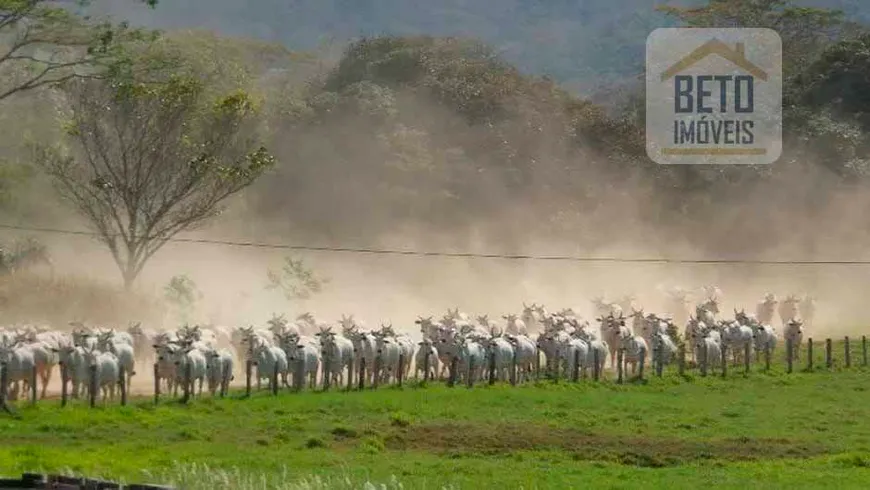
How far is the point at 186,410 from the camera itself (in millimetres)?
29734

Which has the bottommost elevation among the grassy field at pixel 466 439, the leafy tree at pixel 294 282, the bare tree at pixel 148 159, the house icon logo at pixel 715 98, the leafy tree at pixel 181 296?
the grassy field at pixel 466 439

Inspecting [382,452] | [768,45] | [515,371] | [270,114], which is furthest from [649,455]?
[768,45]

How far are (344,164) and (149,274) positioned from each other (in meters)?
24.6

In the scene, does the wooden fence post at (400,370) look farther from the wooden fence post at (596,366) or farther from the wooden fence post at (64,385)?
the wooden fence post at (64,385)

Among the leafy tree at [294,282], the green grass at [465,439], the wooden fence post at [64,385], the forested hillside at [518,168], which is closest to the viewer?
the green grass at [465,439]

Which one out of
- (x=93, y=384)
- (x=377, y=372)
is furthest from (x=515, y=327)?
(x=93, y=384)

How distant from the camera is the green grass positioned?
21.5m

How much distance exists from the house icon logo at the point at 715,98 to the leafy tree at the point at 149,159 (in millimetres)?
42950

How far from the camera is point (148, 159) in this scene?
50.2 metres

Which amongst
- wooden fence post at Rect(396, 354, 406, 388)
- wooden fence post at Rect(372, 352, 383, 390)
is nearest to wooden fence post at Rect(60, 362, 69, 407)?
wooden fence post at Rect(372, 352, 383, 390)

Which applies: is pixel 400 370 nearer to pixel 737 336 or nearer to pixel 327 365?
pixel 327 365

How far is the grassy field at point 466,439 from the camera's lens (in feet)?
70.6

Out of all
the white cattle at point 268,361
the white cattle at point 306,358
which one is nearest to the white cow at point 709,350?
the white cattle at point 306,358

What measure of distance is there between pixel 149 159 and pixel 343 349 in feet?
52.9
